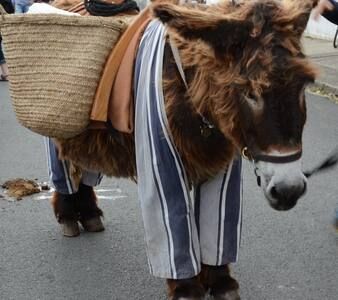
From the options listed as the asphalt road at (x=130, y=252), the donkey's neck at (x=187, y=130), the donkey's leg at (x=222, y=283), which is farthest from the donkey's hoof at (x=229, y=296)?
the donkey's neck at (x=187, y=130)

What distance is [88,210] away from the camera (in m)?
4.53

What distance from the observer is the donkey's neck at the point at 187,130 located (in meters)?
2.91

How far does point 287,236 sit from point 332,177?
123cm

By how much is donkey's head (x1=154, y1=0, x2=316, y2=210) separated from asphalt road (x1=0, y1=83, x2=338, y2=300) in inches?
52.8

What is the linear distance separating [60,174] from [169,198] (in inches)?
51.4

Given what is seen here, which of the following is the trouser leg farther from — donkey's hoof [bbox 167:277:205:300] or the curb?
the curb

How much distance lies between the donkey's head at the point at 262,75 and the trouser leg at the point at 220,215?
58cm

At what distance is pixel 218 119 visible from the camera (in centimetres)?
271

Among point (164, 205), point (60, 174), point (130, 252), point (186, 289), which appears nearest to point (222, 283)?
point (186, 289)

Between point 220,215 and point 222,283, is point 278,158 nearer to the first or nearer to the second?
point 220,215

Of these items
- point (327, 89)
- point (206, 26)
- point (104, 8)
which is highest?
point (206, 26)

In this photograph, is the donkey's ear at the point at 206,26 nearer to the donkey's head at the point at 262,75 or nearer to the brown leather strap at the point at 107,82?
the donkey's head at the point at 262,75

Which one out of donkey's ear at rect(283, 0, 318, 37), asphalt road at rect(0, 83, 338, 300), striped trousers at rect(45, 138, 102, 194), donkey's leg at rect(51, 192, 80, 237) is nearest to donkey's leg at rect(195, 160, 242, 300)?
asphalt road at rect(0, 83, 338, 300)

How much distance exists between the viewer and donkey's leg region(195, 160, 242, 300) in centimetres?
322
